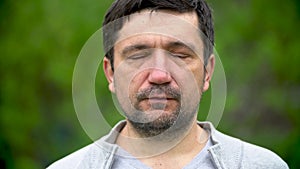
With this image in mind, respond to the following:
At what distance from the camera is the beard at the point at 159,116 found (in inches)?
77.0

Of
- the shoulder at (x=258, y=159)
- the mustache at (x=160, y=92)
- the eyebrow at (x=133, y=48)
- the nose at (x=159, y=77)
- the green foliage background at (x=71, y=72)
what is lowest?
the green foliage background at (x=71, y=72)

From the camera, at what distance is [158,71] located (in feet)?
6.40

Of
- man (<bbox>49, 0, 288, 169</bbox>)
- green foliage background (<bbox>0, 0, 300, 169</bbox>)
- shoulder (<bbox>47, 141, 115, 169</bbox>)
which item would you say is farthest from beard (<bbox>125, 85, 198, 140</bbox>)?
green foliage background (<bbox>0, 0, 300, 169</bbox>)

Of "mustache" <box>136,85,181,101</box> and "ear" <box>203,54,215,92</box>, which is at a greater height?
"mustache" <box>136,85,181,101</box>

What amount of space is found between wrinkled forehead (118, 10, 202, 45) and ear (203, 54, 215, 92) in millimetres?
83

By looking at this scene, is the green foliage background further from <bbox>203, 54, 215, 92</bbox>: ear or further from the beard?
the beard

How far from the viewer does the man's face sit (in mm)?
1960

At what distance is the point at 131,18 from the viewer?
6.81 feet

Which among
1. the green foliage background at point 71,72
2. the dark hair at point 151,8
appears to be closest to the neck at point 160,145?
the dark hair at point 151,8

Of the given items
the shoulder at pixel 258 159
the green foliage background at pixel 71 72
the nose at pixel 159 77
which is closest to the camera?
the nose at pixel 159 77

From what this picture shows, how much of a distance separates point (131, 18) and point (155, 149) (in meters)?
0.35

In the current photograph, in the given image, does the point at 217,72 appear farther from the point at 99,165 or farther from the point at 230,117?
the point at 230,117

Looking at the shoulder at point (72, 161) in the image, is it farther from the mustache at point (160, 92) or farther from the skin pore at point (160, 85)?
the mustache at point (160, 92)

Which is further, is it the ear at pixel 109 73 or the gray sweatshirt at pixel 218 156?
the ear at pixel 109 73
